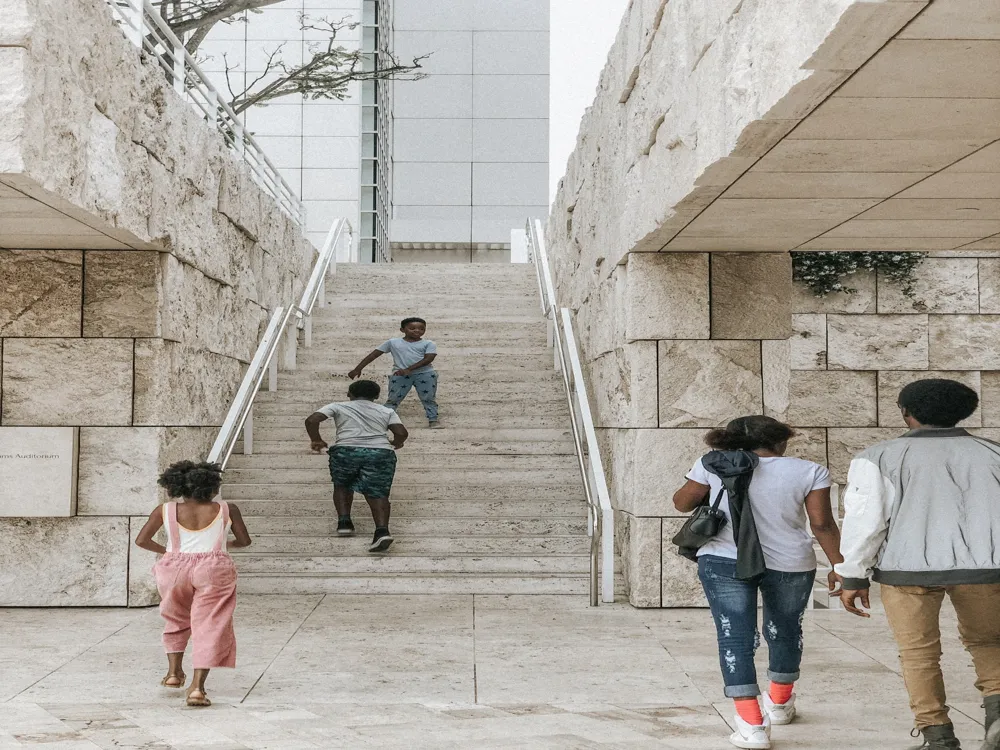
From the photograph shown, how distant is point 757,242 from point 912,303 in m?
3.30

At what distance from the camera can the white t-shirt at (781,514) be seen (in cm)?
411

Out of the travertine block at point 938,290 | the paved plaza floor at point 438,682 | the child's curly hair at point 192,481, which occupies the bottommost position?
the paved plaza floor at point 438,682

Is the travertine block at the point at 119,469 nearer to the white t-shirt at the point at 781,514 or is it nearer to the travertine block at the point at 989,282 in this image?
the white t-shirt at the point at 781,514

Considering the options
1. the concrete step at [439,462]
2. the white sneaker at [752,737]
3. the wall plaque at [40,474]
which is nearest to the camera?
the white sneaker at [752,737]

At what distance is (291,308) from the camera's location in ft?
33.6

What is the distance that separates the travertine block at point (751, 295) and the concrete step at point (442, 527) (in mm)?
2078

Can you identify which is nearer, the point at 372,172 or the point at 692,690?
the point at 692,690

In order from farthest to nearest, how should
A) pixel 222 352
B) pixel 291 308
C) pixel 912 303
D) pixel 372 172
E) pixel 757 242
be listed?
1. pixel 372 172
2. pixel 291 308
3. pixel 912 303
4. pixel 222 352
5. pixel 757 242

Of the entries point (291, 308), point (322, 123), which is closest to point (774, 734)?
point (291, 308)

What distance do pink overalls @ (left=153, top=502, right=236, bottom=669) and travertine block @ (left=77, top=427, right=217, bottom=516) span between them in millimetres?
2332

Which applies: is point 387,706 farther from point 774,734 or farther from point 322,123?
point 322,123

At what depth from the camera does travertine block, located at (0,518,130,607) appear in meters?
6.93

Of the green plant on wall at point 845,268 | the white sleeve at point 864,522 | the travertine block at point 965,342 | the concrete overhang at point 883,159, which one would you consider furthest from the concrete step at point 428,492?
the white sleeve at point 864,522

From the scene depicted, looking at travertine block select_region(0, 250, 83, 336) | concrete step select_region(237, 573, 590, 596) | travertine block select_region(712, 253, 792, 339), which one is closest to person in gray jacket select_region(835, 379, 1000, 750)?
travertine block select_region(712, 253, 792, 339)
